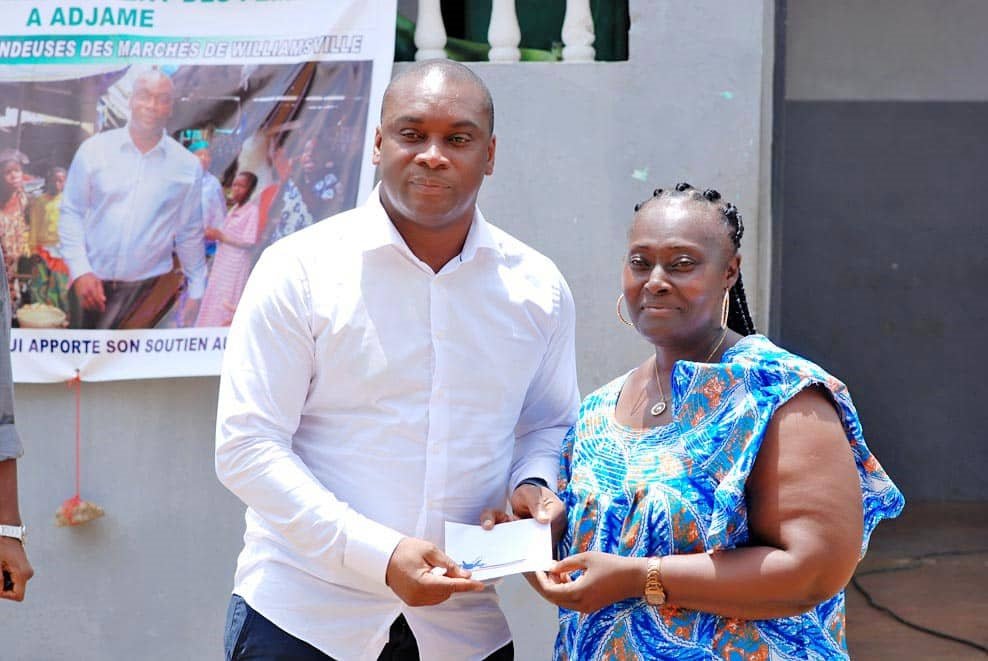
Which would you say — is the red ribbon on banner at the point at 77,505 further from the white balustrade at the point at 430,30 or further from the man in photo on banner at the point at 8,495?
the white balustrade at the point at 430,30

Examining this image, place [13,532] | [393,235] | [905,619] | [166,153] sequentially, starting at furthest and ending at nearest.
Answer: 1. [905,619]
2. [166,153]
3. [13,532]
4. [393,235]

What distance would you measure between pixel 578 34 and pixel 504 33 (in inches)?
10.1

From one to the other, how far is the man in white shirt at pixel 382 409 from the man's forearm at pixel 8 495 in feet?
2.31

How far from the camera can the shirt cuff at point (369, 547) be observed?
2.36 m

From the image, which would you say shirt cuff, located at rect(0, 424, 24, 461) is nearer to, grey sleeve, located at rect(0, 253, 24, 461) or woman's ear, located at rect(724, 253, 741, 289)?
grey sleeve, located at rect(0, 253, 24, 461)

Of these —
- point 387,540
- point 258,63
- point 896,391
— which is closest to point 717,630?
point 387,540

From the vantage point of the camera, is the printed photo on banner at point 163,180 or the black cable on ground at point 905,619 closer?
the printed photo on banner at point 163,180

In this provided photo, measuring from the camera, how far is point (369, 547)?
2.37m

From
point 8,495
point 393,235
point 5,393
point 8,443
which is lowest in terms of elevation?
point 8,495

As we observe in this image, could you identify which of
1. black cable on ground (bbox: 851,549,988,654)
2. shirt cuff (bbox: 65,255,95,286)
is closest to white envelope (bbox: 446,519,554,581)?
shirt cuff (bbox: 65,255,95,286)

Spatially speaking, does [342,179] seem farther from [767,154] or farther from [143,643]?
[143,643]

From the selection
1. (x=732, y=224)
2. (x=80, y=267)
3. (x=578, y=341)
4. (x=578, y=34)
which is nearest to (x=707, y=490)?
(x=732, y=224)

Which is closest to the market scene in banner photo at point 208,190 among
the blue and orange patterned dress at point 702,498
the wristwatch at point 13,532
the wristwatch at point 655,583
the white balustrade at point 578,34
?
the white balustrade at point 578,34

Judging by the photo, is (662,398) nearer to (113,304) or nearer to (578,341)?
(578,341)
